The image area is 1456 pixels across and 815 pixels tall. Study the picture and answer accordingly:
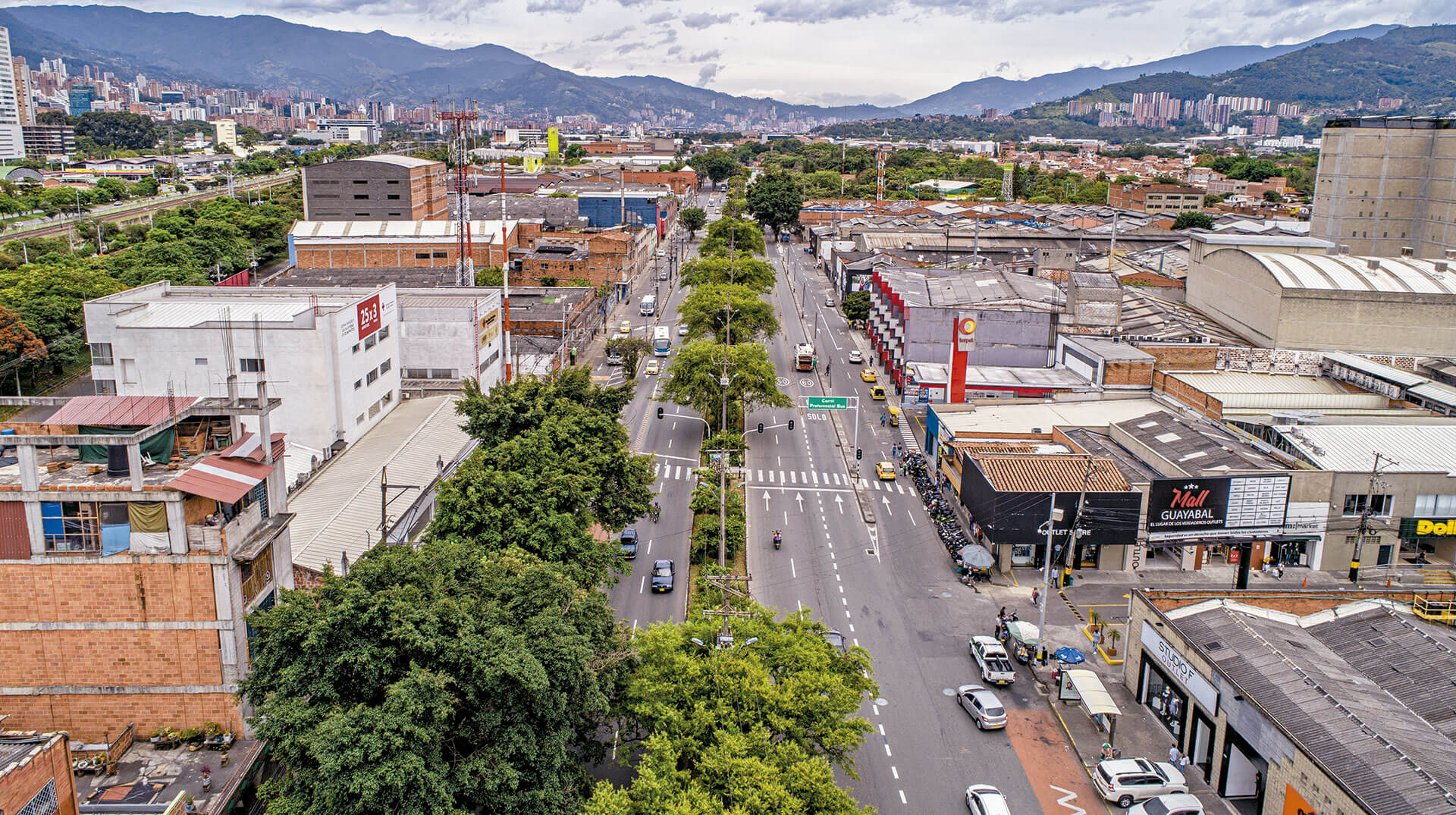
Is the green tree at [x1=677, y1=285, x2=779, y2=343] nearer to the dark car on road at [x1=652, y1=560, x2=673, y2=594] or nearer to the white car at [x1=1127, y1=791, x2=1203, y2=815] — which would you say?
the dark car on road at [x1=652, y1=560, x2=673, y2=594]

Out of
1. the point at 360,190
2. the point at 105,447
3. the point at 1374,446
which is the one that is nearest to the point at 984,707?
the point at 105,447

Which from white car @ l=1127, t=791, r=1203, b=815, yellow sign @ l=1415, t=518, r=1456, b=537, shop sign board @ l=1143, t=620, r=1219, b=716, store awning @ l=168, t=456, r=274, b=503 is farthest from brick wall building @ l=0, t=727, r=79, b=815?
yellow sign @ l=1415, t=518, r=1456, b=537

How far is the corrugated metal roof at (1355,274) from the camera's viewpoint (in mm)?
64312

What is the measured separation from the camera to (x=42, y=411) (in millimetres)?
68438

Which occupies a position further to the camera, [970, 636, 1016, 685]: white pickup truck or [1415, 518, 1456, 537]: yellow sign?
[1415, 518, 1456, 537]: yellow sign

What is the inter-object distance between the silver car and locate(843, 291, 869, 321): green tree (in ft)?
215

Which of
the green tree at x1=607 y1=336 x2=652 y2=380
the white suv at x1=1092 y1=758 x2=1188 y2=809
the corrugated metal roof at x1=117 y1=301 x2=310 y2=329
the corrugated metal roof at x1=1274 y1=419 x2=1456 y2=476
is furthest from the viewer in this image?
the green tree at x1=607 y1=336 x2=652 y2=380

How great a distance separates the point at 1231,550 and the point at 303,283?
7429cm

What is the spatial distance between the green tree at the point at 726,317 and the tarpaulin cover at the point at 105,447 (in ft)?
170

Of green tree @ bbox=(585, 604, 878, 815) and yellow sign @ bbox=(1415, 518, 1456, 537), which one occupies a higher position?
green tree @ bbox=(585, 604, 878, 815)

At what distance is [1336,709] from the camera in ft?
85.8

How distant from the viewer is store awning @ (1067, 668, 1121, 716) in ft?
97.8

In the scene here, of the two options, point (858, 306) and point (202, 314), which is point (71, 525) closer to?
point (202, 314)

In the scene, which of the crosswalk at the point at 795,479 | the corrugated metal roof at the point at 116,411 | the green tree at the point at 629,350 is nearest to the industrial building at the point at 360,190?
the green tree at the point at 629,350
